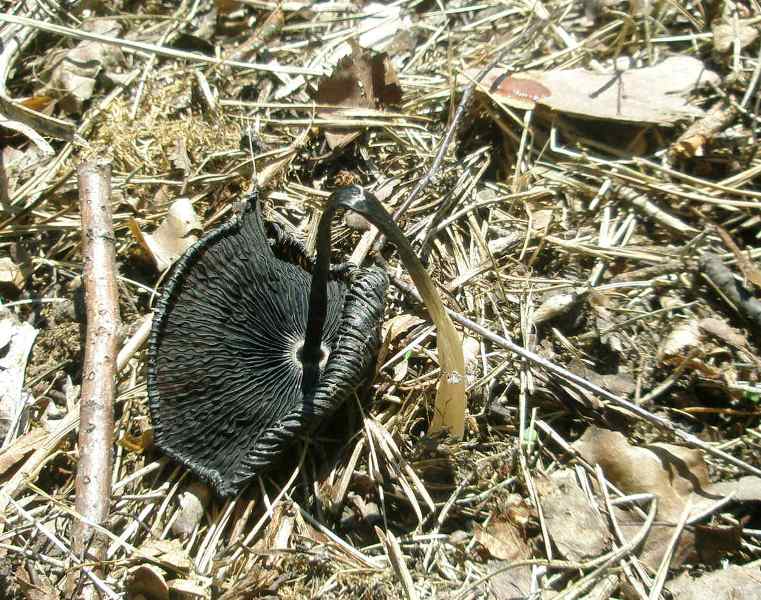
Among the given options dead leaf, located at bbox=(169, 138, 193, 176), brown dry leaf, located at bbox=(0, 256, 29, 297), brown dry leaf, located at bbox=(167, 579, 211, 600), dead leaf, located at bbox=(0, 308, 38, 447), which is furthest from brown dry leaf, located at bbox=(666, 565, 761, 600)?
brown dry leaf, located at bbox=(0, 256, 29, 297)

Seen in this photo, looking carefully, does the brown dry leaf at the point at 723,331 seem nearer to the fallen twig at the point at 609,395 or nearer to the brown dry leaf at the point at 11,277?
the fallen twig at the point at 609,395

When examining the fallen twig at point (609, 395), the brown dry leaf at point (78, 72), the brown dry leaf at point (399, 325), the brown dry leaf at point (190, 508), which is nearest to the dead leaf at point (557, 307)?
the fallen twig at point (609, 395)

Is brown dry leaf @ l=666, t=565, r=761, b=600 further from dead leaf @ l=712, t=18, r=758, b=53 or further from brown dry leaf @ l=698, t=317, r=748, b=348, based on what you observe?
dead leaf @ l=712, t=18, r=758, b=53

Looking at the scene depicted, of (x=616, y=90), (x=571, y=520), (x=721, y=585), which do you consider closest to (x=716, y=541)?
(x=721, y=585)

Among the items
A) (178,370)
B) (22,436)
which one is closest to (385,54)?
(178,370)

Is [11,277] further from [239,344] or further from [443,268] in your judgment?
[443,268]

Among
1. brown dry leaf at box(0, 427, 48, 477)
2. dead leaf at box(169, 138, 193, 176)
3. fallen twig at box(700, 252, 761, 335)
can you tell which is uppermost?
dead leaf at box(169, 138, 193, 176)

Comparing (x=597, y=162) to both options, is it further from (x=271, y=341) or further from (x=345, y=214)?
(x=271, y=341)
